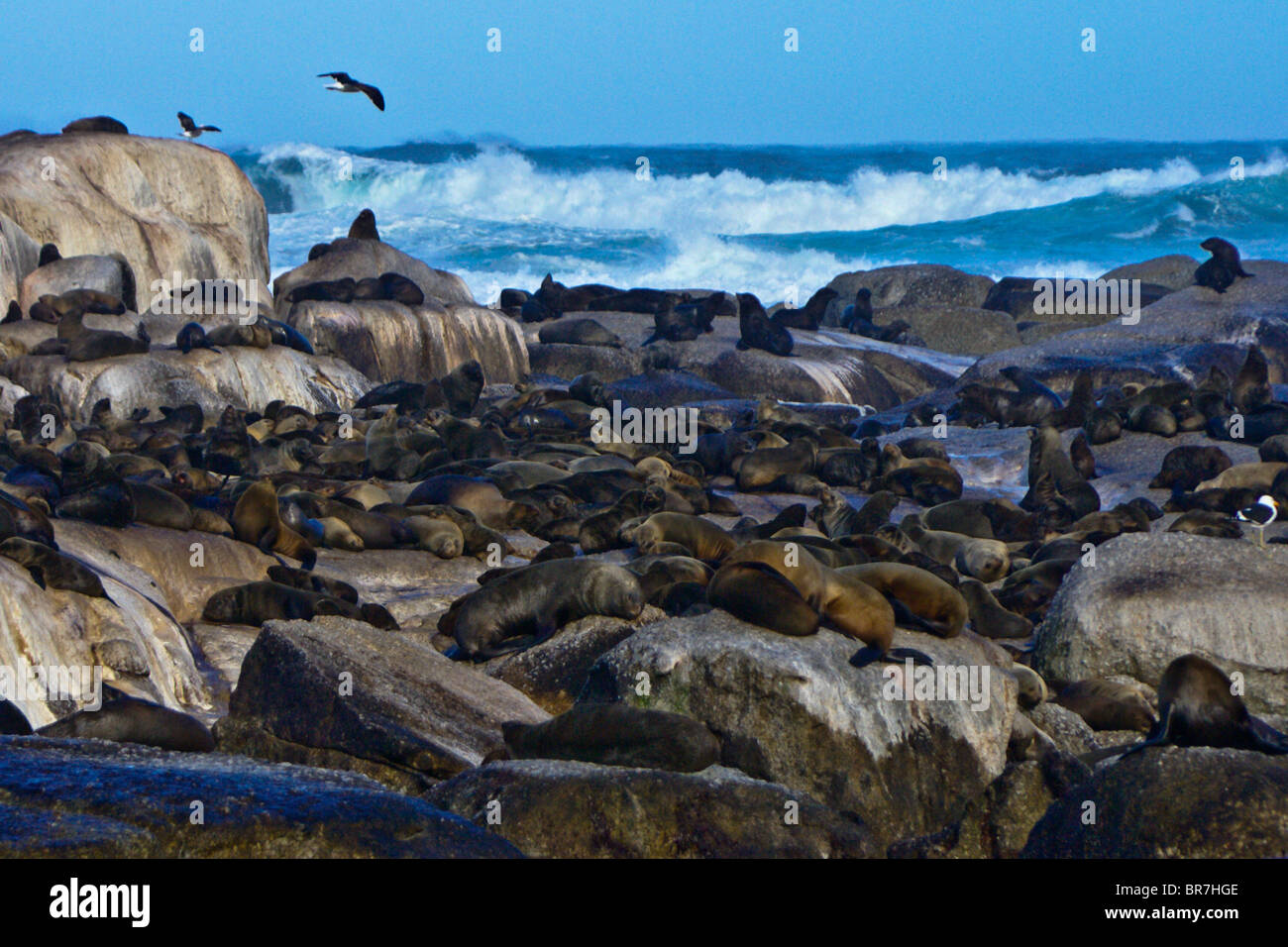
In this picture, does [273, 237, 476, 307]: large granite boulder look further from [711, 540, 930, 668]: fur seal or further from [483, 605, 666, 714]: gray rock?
[711, 540, 930, 668]: fur seal

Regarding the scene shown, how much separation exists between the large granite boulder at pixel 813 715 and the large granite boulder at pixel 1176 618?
2032 millimetres

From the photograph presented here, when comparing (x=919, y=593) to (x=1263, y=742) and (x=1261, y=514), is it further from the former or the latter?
(x=1261, y=514)

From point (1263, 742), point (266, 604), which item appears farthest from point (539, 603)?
point (1263, 742)

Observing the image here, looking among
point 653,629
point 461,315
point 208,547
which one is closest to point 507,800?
point 653,629

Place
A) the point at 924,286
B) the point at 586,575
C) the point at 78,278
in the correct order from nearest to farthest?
the point at 586,575
the point at 78,278
the point at 924,286

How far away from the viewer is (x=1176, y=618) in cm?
789

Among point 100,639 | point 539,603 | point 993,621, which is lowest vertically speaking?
point 993,621

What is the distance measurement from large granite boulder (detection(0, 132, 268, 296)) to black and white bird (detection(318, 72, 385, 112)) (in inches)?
327

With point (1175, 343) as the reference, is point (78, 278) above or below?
above

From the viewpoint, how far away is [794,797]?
4723 millimetres

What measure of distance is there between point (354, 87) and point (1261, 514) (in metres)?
9.12

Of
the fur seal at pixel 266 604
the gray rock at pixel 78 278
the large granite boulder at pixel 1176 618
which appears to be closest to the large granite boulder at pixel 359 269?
the gray rock at pixel 78 278

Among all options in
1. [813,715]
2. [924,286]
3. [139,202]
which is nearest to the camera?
[813,715]

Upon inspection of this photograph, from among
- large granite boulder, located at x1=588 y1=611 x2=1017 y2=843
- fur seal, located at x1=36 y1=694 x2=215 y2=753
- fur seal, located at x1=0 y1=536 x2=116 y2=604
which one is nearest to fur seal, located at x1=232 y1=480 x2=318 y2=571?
fur seal, located at x1=0 y1=536 x2=116 y2=604
